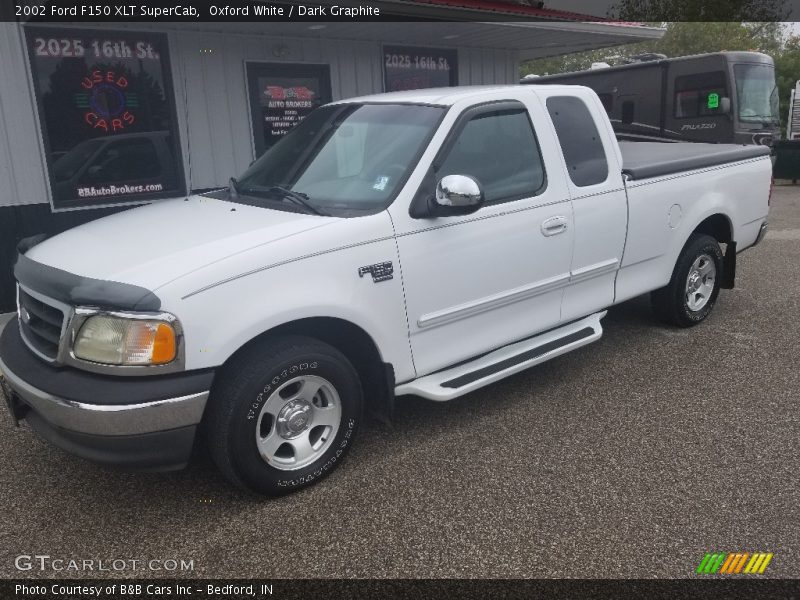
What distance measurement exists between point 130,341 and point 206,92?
19.1 ft

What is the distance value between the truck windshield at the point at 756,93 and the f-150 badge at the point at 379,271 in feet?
35.9

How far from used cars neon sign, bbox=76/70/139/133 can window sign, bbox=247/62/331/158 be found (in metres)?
1.46

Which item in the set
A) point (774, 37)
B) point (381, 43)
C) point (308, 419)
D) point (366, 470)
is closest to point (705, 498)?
point (366, 470)

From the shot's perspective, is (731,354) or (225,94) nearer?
(731,354)

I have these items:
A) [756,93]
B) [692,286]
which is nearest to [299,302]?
[692,286]

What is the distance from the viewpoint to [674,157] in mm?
5398

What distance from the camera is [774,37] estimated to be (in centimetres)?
4053

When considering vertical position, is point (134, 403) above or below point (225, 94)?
below

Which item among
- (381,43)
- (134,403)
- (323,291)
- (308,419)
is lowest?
(308,419)

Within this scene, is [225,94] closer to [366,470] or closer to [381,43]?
[381,43]

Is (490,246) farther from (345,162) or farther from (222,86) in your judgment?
(222,86)

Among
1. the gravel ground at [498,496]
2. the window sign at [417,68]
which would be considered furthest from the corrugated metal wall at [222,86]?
the gravel ground at [498,496]

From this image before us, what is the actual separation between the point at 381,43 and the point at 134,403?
7.58m

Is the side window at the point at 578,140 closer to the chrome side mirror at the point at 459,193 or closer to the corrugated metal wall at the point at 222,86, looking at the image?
the chrome side mirror at the point at 459,193
